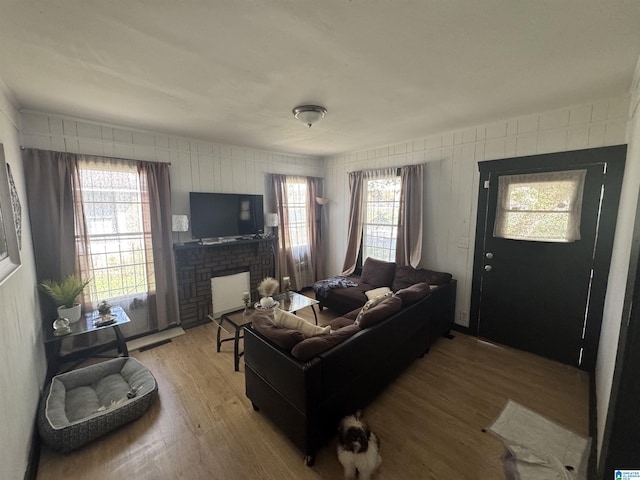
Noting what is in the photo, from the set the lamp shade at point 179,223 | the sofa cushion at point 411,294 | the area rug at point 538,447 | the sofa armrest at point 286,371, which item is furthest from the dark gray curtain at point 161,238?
the area rug at point 538,447

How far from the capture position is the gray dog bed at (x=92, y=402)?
1.79 meters

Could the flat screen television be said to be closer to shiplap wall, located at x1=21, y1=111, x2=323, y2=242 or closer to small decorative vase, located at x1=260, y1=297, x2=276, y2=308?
shiplap wall, located at x1=21, y1=111, x2=323, y2=242

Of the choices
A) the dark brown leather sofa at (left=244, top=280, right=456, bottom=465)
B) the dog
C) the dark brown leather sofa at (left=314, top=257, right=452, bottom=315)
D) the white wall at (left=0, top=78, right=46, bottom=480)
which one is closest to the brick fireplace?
the dark brown leather sofa at (left=314, top=257, right=452, bottom=315)

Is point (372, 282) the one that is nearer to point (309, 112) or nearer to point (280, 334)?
point (280, 334)

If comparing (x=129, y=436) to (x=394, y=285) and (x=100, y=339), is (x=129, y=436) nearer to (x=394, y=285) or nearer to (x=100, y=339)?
(x=100, y=339)

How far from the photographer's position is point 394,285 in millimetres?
3818

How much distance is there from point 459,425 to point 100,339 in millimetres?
3777

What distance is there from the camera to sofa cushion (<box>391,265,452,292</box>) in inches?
132

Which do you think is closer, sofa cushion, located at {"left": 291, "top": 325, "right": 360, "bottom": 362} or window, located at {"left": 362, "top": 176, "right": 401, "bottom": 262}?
sofa cushion, located at {"left": 291, "top": 325, "right": 360, "bottom": 362}

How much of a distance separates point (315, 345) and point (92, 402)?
196cm

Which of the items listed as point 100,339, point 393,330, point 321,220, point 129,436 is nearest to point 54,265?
point 100,339

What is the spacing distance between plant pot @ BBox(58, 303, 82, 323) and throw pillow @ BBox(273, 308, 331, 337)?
2156 mm

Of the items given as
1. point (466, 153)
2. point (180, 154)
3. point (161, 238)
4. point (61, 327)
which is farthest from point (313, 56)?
point (61, 327)

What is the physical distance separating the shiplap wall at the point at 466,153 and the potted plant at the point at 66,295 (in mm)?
4054
